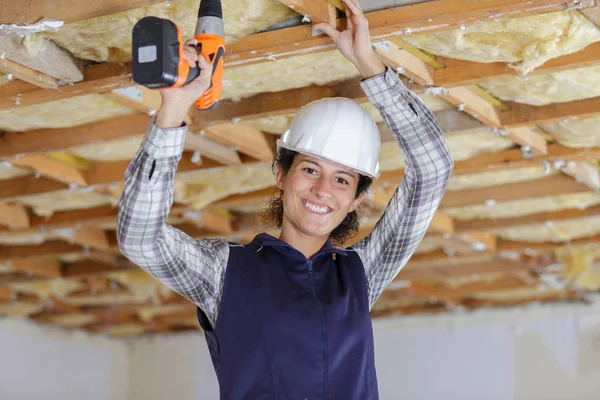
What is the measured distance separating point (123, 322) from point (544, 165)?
5039 millimetres

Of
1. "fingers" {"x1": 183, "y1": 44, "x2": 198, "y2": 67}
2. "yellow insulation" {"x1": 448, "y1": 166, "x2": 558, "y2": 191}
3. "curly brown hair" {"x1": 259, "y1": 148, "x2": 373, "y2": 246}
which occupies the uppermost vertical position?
"fingers" {"x1": 183, "y1": 44, "x2": 198, "y2": 67}

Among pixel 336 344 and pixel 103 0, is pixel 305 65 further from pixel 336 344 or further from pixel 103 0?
pixel 336 344

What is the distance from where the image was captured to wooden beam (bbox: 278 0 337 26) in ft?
7.75

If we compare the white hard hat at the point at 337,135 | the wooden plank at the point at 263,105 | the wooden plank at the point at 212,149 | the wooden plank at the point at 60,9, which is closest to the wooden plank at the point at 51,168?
the wooden plank at the point at 212,149

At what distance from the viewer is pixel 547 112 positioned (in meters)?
3.39

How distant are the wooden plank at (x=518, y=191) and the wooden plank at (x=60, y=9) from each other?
2.56 metres

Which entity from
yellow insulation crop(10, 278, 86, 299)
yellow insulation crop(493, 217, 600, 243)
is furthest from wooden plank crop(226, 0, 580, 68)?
yellow insulation crop(10, 278, 86, 299)

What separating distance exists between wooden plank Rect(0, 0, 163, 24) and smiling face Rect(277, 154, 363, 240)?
2.10 feet

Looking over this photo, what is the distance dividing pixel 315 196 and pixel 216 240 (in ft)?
0.78

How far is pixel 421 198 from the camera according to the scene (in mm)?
2053

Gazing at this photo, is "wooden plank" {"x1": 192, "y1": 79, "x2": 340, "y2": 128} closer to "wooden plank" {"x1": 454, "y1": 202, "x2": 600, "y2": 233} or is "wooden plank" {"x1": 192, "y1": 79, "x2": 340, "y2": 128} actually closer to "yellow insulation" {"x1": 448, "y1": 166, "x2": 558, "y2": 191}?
"yellow insulation" {"x1": 448, "y1": 166, "x2": 558, "y2": 191}

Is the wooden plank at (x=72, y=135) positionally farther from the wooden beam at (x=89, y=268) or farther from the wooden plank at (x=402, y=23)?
the wooden beam at (x=89, y=268)

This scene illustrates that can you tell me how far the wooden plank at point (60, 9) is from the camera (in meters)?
2.33

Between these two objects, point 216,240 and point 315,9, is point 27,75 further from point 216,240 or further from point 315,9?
point 216,240
